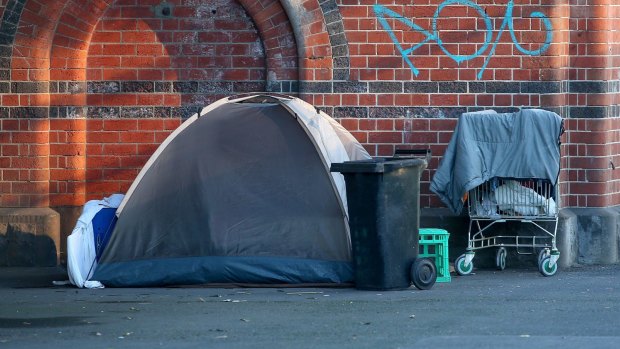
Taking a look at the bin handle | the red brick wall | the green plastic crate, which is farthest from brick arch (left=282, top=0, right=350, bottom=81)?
the green plastic crate

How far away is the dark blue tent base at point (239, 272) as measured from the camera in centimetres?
1148

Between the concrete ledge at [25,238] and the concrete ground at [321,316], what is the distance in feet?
3.05

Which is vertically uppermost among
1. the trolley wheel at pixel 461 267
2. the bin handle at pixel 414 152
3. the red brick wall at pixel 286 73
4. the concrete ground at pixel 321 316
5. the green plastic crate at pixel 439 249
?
the red brick wall at pixel 286 73

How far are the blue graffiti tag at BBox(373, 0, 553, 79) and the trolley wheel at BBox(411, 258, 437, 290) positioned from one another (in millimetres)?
2614

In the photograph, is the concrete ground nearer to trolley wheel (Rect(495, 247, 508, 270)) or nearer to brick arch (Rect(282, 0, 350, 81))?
trolley wheel (Rect(495, 247, 508, 270))

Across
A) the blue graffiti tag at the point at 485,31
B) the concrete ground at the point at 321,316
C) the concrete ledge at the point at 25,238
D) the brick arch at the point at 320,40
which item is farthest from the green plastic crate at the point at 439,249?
the concrete ledge at the point at 25,238

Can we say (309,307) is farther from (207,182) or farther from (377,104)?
(377,104)

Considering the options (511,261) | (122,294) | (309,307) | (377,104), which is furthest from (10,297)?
(511,261)

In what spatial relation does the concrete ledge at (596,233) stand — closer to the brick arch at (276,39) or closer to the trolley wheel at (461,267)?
the trolley wheel at (461,267)

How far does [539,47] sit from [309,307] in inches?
171

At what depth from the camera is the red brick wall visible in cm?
1303

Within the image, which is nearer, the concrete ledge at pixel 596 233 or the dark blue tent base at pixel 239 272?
the dark blue tent base at pixel 239 272

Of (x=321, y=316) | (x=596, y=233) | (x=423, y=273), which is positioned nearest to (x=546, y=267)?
(x=596, y=233)

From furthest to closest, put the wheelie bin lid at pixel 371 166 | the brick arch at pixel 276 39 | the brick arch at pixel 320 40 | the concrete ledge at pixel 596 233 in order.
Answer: the concrete ledge at pixel 596 233 < the brick arch at pixel 276 39 < the brick arch at pixel 320 40 < the wheelie bin lid at pixel 371 166
